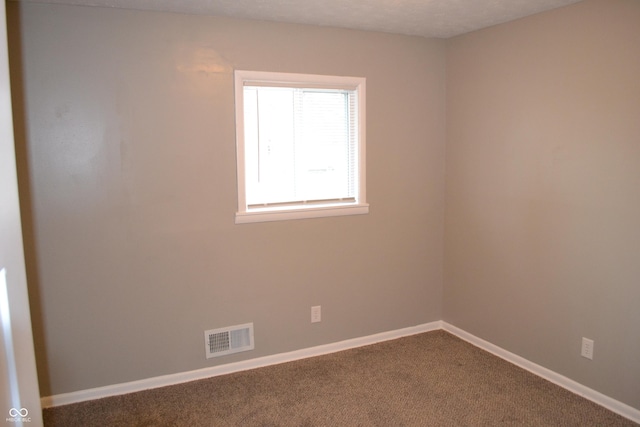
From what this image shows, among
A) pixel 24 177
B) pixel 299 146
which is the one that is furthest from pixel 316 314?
pixel 24 177

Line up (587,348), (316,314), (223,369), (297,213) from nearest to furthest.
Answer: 1. (587,348)
2. (223,369)
3. (297,213)
4. (316,314)

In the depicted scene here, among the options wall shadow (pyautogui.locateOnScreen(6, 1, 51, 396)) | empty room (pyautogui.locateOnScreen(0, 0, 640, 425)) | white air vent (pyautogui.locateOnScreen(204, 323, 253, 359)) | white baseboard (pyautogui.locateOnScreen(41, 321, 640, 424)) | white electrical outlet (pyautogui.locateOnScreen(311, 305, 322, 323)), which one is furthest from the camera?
white electrical outlet (pyautogui.locateOnScreen(311, 305, 322, 323))

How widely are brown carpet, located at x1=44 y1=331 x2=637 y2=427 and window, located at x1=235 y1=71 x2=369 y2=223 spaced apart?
113 cm

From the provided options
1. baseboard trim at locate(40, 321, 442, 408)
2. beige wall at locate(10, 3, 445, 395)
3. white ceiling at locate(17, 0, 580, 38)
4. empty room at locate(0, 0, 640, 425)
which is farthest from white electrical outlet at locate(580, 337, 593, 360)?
white ceiling at locate(17, 0, 580, 38)

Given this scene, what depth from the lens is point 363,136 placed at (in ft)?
11.5

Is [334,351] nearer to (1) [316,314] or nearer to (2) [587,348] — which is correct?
(1) [316,314]

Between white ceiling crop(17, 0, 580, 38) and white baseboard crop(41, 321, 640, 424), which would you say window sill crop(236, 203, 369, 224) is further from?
white ceiling crop(17, 0, 580, 38)

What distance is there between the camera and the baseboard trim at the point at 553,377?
8.71 feet

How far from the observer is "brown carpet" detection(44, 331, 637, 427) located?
266cm

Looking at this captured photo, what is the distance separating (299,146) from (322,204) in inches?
18.7

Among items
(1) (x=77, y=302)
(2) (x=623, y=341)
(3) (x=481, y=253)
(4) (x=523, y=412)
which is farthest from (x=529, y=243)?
(1) (x=77, y=302)

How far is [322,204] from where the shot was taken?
3510mm

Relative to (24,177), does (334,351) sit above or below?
below

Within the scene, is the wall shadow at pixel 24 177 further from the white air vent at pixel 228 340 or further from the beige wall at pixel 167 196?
the white air vent at pixel 228 340
